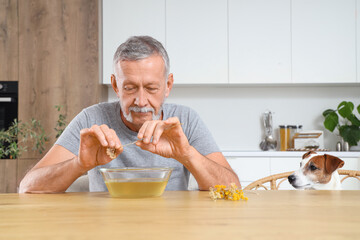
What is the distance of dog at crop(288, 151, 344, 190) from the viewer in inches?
78.8

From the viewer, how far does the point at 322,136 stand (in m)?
3.99

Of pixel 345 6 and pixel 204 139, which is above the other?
pixel 345 6

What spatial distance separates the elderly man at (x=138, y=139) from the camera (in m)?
1.33

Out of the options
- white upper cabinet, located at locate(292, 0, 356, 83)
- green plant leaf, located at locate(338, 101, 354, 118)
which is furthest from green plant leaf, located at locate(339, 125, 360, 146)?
white upper cabinet, located at locate(292, 0, 356, 83)

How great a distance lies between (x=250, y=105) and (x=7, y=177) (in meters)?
2.31

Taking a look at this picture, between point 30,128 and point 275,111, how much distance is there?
228 centimetres

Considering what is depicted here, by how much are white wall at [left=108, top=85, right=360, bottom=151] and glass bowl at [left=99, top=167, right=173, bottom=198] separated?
312cm

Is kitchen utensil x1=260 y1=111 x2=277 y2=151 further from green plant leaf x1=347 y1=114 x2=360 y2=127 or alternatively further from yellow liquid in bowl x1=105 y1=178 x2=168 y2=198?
yellow liquid in bowl x1=105 y1=178 x2=168 y2=198

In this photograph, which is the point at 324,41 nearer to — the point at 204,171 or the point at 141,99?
the point at 141,99

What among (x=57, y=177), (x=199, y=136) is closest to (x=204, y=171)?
(x=199, y=136)

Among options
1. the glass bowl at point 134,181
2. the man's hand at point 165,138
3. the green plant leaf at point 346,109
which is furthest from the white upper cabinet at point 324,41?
the glass bowl at point 134,181

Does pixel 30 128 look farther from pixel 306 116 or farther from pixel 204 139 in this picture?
pixel 306 116

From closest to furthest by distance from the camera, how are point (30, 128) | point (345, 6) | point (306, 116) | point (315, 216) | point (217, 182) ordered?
point (315, 216) → point (217, 182) → point (30, 128) → point (345, 6) → point (306, 116)

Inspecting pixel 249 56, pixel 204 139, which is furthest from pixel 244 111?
pixel 204 139
